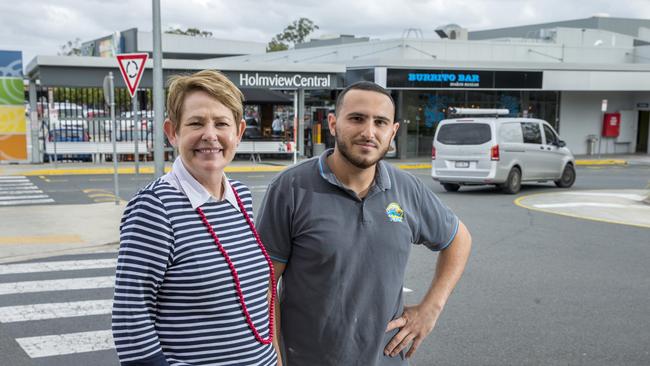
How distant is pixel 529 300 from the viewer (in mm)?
6961

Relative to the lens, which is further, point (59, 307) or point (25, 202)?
point (25, 202)

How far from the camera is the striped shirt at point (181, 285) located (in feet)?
6.96

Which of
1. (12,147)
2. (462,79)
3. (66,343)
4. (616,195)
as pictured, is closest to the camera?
(66,343)

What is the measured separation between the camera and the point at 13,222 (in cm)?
1164

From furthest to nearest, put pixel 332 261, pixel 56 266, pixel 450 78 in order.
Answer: pixel 450 78
pixel 56 266
pixel 332 261

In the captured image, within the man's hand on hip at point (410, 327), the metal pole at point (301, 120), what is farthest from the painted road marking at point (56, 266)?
the metal pole at point (301, 120)

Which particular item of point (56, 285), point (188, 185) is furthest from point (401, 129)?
point (188, 185)

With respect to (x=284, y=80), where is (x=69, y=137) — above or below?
below

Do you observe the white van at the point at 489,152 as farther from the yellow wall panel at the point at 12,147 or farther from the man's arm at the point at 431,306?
the yellow wall panel at the point at 12,147

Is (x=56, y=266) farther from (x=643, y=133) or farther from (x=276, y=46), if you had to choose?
(x=276, y=46)

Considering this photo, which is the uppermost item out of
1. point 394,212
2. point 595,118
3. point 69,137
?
point 595,118

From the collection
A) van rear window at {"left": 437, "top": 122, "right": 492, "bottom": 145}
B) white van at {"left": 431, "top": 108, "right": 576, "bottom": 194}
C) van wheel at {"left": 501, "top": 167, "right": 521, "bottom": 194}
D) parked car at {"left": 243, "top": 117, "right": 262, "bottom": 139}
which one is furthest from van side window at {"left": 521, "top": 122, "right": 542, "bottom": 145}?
parked car at {"left": 243, "top": 117, "right": 262, "bottom": 139}

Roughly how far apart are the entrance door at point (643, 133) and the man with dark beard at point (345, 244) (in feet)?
118

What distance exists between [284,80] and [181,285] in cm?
2407
